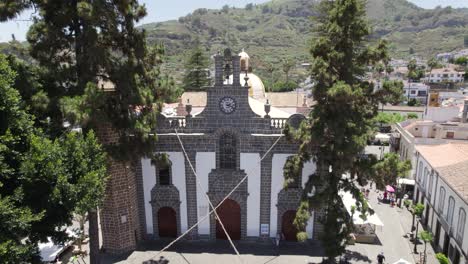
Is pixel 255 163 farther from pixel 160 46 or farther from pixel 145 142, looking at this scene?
pixel 160 46

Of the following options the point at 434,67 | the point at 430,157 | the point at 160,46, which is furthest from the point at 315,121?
the point at 434,67

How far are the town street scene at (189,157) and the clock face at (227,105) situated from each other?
0.06 metres

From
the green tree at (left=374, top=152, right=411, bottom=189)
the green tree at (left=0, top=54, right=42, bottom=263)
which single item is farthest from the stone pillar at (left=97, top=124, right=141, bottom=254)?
the green tree at (left=374, top=152, right=411, bottom=189)

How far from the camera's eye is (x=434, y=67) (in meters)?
108

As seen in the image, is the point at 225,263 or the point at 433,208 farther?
the point at 433,208

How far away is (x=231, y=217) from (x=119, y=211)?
680cm

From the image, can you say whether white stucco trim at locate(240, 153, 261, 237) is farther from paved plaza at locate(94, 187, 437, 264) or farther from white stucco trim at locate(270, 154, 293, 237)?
paved plaza at locate(94, 187, 437, 264)

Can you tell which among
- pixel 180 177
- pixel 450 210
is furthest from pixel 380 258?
pixel 180 177

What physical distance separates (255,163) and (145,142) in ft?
23.2

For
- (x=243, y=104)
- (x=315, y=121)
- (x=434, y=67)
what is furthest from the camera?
(x=434, y=67)

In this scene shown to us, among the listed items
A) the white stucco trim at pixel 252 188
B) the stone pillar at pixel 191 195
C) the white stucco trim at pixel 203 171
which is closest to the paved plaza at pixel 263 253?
the white stucco trim at pixel 252 188

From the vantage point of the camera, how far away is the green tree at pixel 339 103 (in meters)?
15.0

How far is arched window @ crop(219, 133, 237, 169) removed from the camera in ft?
67.4

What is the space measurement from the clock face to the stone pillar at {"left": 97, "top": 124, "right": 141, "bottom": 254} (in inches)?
241
